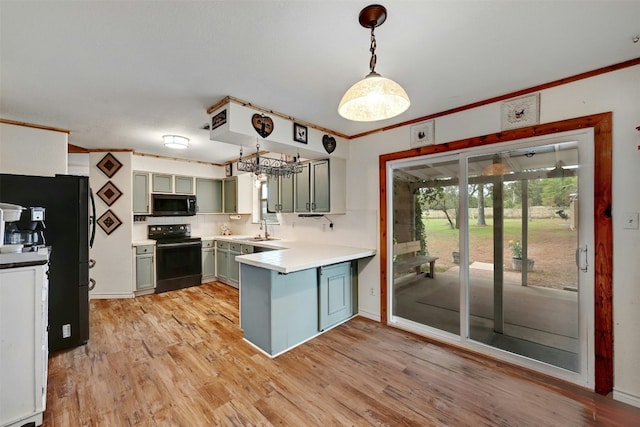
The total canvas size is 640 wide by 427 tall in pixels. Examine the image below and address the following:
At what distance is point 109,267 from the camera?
4172mm

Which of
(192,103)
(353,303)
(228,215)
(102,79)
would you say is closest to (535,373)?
(353,303)

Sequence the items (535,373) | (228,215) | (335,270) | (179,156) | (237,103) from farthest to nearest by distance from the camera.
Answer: (228,215), (179,156), (335,270), (237,103), (535,373)

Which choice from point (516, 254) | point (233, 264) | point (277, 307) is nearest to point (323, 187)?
point (277, 307)

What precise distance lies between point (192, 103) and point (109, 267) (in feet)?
10.8

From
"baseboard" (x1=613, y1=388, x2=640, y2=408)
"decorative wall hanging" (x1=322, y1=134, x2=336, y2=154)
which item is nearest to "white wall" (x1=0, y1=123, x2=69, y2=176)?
"decorative wall hanging" (x1=322, y1=134, x2=336, y2=154)

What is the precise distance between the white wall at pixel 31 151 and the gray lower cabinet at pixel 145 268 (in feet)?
5.31

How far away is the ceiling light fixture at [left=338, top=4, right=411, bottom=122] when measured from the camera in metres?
1.26

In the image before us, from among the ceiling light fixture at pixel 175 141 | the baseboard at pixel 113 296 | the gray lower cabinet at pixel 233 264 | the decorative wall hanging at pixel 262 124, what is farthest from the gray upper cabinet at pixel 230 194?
the decorative wall hanging at pixel 262 124

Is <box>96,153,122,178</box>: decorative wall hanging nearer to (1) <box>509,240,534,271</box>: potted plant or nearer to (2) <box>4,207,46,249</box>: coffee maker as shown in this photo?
(2) <box>4,207,46,249</box>: coffee maker

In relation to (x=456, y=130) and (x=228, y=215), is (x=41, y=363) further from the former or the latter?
(x=228, y=215)

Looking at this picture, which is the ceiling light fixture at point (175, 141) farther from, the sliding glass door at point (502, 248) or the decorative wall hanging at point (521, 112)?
the decorative wall hanging at point (521, 112)

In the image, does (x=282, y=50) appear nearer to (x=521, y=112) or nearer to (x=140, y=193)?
(x=521, y=112)

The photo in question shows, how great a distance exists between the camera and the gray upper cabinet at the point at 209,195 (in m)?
5.20

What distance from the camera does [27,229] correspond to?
2299 millimetres
